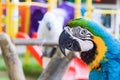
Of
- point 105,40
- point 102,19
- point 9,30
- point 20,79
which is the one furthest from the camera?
point 102,19

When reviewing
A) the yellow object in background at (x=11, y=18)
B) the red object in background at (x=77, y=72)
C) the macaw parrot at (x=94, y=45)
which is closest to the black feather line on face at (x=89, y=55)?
the macaw parrot at (x=94, y=45)

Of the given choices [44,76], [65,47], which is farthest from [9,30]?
[65,47]

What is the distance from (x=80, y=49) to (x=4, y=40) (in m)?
0.41

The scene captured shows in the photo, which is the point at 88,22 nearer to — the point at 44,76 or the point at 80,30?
the point at 80,30

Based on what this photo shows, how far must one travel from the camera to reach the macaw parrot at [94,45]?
94 cm

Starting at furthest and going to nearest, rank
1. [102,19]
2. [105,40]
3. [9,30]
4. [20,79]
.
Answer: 1. [102,19]
2. [9,30]
3. [20,79]
4. [105,40]

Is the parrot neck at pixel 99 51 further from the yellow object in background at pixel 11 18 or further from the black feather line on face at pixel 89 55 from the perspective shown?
the yellow object in background at pixel 11 18

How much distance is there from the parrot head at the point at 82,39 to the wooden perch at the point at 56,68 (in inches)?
14.8

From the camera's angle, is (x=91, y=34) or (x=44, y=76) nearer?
(x=91, y=34)

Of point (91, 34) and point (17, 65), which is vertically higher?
point (91, 34)

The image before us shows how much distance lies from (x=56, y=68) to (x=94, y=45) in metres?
0.41

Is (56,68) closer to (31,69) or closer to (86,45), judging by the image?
(86,45)

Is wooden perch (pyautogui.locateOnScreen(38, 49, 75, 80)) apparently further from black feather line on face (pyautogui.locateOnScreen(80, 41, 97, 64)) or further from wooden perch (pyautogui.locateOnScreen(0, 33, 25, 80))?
black feather line on face (pyautogui.locateOnScreen(80, 41, 97, 64))

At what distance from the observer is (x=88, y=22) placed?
943mm
